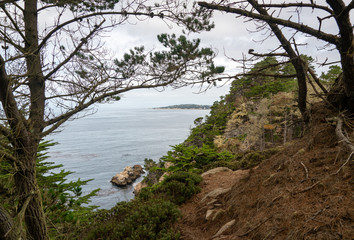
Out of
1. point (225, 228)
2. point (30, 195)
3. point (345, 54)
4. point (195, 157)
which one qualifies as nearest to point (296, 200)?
point (225, 228)

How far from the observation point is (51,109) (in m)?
4.46

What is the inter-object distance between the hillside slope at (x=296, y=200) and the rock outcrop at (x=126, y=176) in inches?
1118

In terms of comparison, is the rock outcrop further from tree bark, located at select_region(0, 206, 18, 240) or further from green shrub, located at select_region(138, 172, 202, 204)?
tree bark, located at select_region(0, 206, 18, 240)

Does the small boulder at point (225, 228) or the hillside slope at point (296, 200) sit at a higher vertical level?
the hillside slope at point (296, 200)

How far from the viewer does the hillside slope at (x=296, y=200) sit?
2115 mm

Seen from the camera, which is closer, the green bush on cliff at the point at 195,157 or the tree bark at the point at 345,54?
the tree bark at the point at 345,54

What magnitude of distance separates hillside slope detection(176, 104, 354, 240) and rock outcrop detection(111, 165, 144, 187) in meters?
28.4

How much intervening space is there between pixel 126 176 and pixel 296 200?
1254 inches

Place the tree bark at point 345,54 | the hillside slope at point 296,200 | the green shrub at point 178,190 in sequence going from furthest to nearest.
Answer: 1. the green shrub at point 178,190
2. the tree bark at point 345,54
3. the hillside slope at point 296,200

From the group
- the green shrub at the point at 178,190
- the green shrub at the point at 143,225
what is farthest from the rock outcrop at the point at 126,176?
the green shrub at the point at 143,225

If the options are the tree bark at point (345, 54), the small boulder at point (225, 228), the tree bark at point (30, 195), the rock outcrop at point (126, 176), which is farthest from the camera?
the rock outcrop at point (126, 176)

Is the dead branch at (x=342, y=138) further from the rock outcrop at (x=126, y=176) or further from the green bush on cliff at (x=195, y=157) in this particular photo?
the rock outcrop at (x=126, y=176)

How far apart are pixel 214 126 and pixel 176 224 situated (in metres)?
22.5

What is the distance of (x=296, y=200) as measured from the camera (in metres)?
2.64
